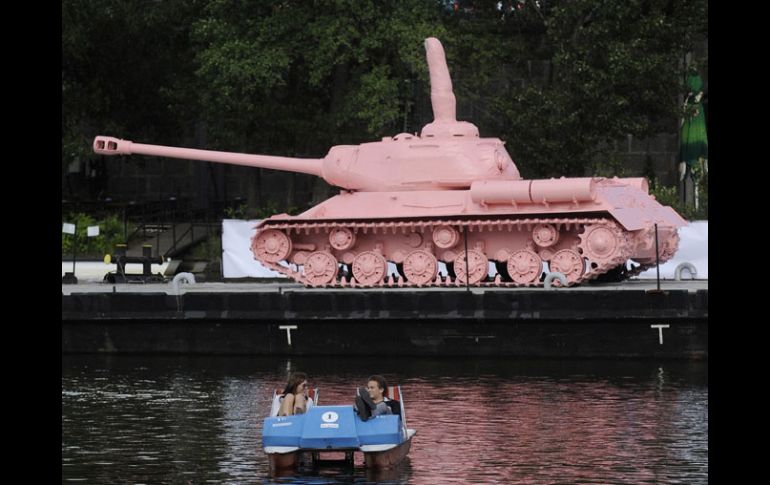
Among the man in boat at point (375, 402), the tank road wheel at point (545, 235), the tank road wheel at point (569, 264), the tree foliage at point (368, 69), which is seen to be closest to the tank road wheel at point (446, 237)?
the tank road wheel at point (545, 235)

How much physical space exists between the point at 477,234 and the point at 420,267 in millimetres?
1327

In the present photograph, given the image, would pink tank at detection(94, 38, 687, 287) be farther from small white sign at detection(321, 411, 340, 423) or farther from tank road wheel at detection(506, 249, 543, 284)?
small white sign at detection(321, 411, 340, 423)

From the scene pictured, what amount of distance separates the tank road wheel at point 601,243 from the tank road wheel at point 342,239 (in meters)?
4.81

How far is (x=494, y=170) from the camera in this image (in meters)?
36.6

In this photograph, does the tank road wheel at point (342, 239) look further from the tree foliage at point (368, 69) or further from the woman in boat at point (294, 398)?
the woman in boat at point (294, 398)

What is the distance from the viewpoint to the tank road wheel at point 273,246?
121 feet

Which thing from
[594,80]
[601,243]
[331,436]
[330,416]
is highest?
[594,80]

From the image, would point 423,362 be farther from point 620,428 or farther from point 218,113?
point 218,113

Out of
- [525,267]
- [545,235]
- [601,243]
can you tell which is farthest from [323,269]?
[601,243]

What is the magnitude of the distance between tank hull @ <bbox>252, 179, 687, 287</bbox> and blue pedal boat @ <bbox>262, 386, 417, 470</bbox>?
13.6m

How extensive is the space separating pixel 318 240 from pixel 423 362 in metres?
6.09

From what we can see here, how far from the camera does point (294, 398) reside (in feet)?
69.4

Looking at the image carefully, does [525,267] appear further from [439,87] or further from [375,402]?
[375,402]

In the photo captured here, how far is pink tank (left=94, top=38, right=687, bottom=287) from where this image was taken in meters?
34.9
